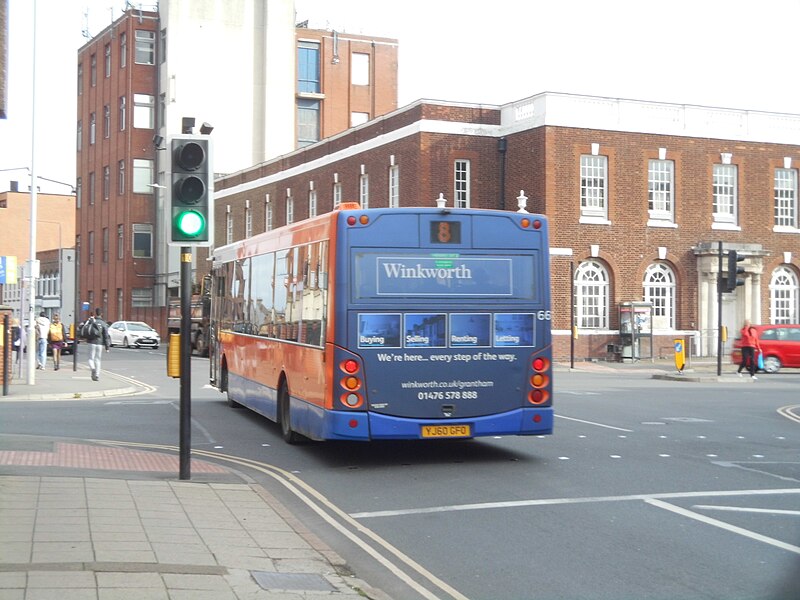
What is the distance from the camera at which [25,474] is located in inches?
431

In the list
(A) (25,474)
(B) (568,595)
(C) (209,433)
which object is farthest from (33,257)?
(B) (568,595)

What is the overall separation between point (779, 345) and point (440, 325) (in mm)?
26357

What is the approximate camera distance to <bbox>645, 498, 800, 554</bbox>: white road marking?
819 cm

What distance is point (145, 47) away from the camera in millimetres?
71312

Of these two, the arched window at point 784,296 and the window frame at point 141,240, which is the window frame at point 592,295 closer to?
the arched window at point 784,296

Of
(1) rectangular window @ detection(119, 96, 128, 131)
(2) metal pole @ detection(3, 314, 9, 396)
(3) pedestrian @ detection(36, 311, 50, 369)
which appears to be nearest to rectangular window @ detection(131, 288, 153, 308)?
(1) rectangular window @ detection(119, 96, 128, 131)

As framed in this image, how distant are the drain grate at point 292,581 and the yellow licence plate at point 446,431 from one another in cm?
500

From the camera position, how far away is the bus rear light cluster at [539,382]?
12.7 m

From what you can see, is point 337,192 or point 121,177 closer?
point 337,192

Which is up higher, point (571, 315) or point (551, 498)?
point (571, 315)

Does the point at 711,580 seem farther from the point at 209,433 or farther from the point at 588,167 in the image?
the point at 588,167

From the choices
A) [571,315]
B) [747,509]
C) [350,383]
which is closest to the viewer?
[747,509]

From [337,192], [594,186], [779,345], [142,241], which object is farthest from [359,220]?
[142,241]

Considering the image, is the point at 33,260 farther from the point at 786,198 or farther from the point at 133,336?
the point at 786,198
